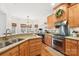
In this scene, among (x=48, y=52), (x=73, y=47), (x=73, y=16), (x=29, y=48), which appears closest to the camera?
(x=48, y=52)

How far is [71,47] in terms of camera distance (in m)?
2.98

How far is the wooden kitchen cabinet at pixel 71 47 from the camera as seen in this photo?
270 centimetres

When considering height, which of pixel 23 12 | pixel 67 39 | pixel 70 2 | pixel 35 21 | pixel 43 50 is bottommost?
pixel 43 50

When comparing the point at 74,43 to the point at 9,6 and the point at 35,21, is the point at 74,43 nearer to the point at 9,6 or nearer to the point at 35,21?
the point at 35,21

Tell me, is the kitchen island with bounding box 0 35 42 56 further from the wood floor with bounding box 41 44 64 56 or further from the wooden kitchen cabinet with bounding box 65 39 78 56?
the wooden kitchen cabinet with bounding box 65 39 78 56

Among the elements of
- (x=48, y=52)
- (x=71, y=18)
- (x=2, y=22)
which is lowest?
(x=48, y=52)

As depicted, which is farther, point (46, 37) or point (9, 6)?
point (46, 37)

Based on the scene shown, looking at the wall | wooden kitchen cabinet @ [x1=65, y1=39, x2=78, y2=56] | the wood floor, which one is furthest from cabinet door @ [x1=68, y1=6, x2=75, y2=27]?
the wall

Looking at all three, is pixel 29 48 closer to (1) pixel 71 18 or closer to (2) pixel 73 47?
(2) pixel 73 47

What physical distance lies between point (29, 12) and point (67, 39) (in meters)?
A: 1.33

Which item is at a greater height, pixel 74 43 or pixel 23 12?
pixel 23 12

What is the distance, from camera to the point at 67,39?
3.23m

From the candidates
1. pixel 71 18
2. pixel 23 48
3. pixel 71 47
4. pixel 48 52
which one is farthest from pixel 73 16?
pixel 23 48

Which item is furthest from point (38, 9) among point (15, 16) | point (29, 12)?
point (15, 16)
